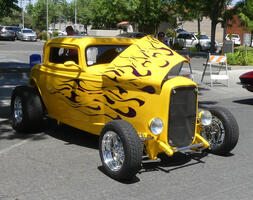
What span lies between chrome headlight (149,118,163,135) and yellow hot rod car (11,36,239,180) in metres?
0.01

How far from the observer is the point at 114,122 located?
198 inches

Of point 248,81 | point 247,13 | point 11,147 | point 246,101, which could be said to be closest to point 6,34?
point 247,13

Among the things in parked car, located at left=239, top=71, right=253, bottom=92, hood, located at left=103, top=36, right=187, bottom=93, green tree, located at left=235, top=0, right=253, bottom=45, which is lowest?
parked car, located at left=239, top=71, right=253, bottom=92

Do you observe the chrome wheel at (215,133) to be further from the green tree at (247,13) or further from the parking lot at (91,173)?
the green tree at (247,13)

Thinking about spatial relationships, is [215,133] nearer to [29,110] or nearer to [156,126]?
[156,126]

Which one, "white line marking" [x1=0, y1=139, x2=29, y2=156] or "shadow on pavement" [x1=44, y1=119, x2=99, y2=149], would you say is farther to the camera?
"shadow on pavement" [x1=44, y1=119, x2=99, y2=149]

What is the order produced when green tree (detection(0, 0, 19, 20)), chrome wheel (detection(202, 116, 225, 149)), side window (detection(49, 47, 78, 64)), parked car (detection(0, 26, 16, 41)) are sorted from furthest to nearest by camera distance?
parked car (detection(0, 26, 16, 41)) → green tree (detection(0, 0, 19, 20)) → side window (detection(49, 47, 78, 64)) → chrome wheel (detection(202, 116, 225, 149))

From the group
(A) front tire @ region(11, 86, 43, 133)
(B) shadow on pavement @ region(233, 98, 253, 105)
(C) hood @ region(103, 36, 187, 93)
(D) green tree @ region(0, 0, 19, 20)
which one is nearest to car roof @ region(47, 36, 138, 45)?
(C) hood @ region(103, 36, 187, 93)

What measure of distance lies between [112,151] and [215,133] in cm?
174

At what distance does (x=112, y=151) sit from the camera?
518 centimetres

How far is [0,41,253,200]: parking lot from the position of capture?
15.0ft

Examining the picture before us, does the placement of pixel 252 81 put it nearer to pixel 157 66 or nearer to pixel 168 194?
pixel 157 66

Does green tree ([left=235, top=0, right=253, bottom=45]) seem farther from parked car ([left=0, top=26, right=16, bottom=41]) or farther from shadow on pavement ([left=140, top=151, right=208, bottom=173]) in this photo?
parked car ([left=0, top=26, right=16, bottom=41])

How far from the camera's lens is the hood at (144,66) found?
207 inches
